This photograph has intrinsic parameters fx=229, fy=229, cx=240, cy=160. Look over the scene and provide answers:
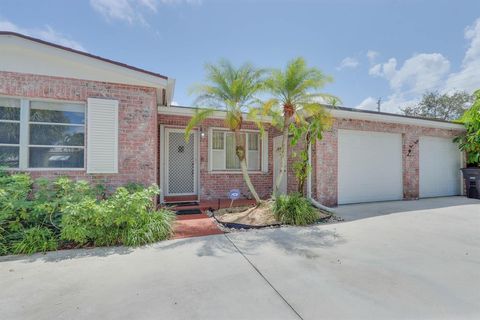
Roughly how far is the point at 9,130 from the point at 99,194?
234 cm

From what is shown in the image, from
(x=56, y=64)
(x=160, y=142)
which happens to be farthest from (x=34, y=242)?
(x=160, y=142)

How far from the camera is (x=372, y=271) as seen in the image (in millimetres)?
3307

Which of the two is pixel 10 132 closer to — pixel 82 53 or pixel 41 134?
pixel 41 134

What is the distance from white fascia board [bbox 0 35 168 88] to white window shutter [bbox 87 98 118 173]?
24.6 inches

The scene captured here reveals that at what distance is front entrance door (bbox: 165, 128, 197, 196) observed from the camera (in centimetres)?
858

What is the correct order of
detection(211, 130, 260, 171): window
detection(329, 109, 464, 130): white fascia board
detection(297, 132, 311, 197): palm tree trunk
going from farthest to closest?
1. detection(211, 130, 260, 171): window
2. detection(329, 109, 464, 130): white fascia board
3. detection(297, 132, 311, 197): palm tree trunk

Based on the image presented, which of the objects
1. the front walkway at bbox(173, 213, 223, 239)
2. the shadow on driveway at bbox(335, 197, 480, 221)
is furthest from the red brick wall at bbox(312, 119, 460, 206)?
the front walkway at bbox(173, 213, 223, 239)

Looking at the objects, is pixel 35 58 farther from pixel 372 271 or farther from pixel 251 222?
pixel 372 271

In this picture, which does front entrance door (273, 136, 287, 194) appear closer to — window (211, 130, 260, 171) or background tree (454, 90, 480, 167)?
window (211, 130, 260, 171)

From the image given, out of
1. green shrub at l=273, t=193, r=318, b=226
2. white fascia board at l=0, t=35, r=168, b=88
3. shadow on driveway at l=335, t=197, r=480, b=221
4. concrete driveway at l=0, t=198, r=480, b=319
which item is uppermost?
white fascia board at l=0, t=35, r=168, b=88

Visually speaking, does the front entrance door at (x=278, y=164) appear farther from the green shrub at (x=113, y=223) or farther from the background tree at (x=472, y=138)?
the background tree at (x=472, y=138)

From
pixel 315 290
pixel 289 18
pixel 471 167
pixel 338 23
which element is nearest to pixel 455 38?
pixel 471 167

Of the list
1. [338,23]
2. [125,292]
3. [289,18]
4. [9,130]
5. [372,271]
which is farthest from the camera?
[338,23]

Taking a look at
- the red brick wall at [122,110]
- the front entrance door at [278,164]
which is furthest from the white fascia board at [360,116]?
the red brick wall at [122,110]
